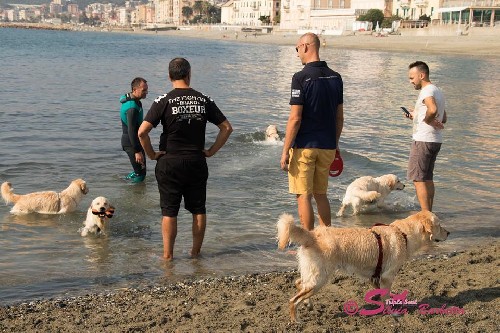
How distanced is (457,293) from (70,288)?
3.85 m

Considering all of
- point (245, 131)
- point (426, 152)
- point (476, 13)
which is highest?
point (476, 13)

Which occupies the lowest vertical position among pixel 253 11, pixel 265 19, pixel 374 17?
pixel 374 17

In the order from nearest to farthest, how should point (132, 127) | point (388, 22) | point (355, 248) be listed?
point (355, 248)
point (132, 127)
point (388, 22)

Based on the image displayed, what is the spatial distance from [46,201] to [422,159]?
535 centimetres

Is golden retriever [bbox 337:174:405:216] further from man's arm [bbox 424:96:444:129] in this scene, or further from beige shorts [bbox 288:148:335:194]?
beige shorts [bbox 288:148:335:194]

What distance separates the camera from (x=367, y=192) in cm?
842

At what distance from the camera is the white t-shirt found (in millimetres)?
6824

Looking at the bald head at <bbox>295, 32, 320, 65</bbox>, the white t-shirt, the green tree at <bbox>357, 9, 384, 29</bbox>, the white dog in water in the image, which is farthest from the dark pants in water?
the green tree at <bbox>357, 9, 384, 29</bbox>

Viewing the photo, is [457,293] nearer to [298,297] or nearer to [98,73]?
[298,297]

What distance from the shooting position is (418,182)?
7203 mm

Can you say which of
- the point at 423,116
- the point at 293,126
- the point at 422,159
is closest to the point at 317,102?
the point at 293,126

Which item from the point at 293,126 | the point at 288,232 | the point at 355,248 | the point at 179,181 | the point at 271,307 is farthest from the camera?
the point at 179,181

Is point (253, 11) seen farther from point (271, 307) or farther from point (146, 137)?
point (271, 307)

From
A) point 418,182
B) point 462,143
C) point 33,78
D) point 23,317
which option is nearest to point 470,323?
point 418,182
